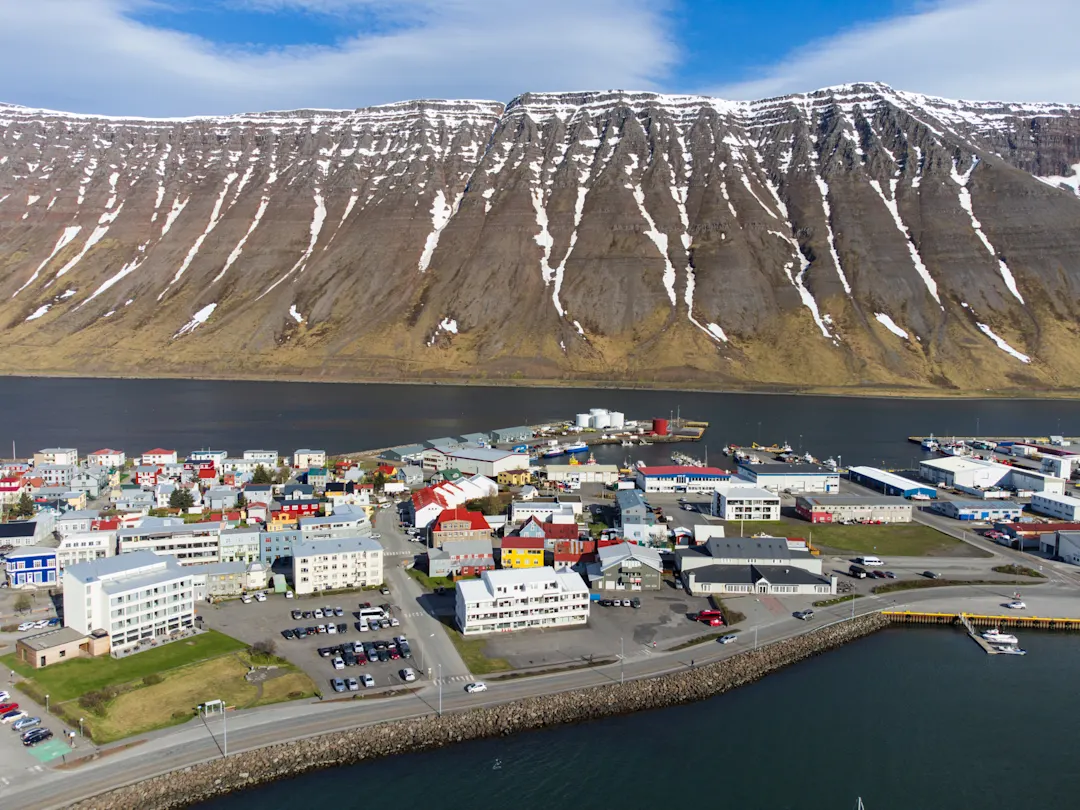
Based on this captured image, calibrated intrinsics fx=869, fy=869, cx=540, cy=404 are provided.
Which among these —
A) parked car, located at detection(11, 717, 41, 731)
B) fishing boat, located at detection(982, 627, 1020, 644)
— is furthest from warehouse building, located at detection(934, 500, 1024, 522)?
parked car, located at detection(11, 717, 41, 731)

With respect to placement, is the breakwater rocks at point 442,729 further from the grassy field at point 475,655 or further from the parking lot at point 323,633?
the parking lot at point 323,633

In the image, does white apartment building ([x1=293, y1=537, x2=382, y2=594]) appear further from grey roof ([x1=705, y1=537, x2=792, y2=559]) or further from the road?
grey roof ([x1=705, y1=537, x2=792, y2=559])

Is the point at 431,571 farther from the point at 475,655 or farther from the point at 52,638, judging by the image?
the point at 52,638

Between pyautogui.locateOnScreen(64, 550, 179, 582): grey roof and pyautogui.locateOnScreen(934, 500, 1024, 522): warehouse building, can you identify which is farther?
pyautogui.locateOnScreen(934, 500, 1024, 522): warehouse building

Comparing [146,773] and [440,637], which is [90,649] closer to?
[146,773]

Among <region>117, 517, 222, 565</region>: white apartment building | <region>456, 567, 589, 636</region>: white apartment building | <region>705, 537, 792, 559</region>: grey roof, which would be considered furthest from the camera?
<region>117, 517, 222, 565</region>: white apartment building

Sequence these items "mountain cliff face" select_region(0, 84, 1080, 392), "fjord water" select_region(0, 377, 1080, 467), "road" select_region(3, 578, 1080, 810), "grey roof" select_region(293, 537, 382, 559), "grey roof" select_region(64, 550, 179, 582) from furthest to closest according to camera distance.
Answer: "mountain cliff face" select_region(0, 84, 1080, 392), "fjord water" select_region(0, 377, 1080, 467), "grey roof" select_region(293, 537, 382, 559), "grey roof" select_region(64, 550, 179, 582), "road" select_region(3, 578, 1080, 810)

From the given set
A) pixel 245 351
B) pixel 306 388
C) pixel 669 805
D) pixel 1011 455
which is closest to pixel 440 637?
pixel 669 805
